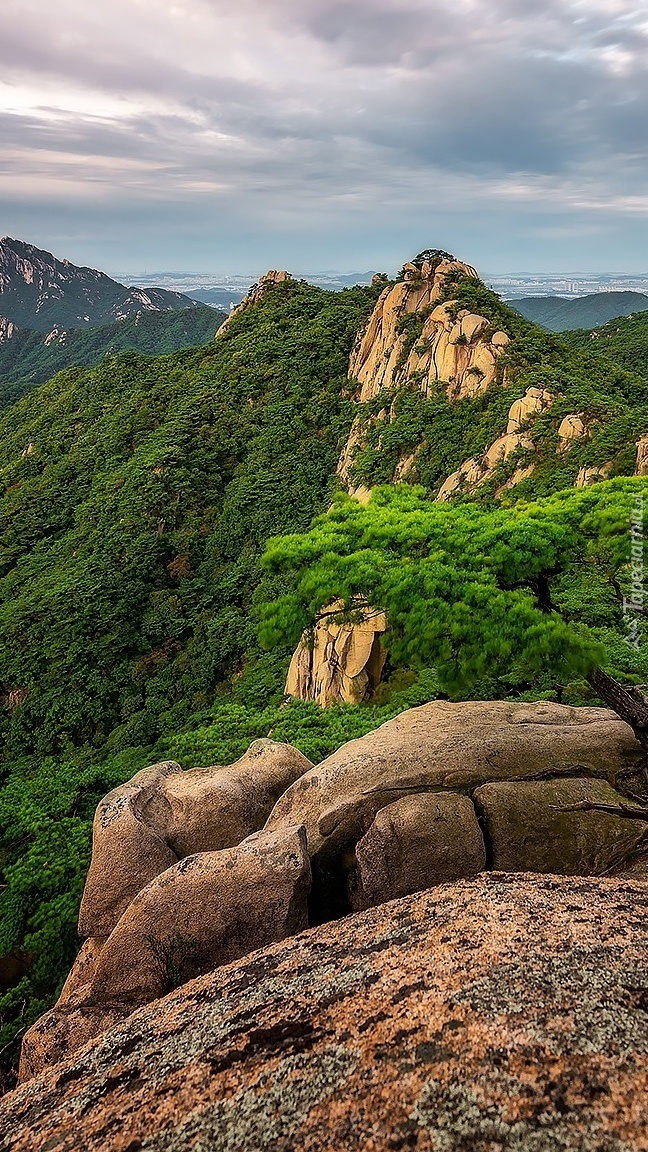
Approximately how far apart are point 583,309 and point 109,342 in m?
141

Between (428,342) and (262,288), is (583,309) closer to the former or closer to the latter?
(262,288)

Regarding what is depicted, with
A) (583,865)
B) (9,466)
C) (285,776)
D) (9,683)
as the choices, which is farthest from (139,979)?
(9,466)

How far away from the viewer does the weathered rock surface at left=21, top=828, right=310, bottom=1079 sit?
791 centimetres

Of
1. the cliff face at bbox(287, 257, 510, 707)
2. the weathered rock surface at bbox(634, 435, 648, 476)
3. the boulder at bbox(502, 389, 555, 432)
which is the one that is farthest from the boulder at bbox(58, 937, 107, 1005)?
the boulder at bbox(502, 389, 555, 432)

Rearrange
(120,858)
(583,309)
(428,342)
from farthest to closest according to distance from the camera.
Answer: (583,309), (428,342), (120,858)

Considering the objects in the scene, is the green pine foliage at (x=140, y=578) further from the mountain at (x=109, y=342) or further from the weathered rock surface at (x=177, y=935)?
the mountain at (x=109, y=342)

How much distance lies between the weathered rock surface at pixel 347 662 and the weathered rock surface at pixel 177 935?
9.45 m

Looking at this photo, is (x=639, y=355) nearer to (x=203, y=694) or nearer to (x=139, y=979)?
(x=203, y=694)

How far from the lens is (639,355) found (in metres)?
53.4

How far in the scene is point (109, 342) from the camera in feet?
510

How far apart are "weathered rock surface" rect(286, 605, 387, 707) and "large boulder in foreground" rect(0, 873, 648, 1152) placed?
11151mm

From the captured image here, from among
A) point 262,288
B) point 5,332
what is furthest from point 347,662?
point 5,332

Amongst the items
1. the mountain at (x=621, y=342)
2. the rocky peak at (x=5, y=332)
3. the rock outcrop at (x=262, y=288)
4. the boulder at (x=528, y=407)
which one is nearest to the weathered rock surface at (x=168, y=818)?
the boulder at (x=528, y=407)

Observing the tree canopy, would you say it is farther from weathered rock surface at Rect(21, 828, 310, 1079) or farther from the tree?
weathered rock surface at Rect(21, 828, 310, 1079)
